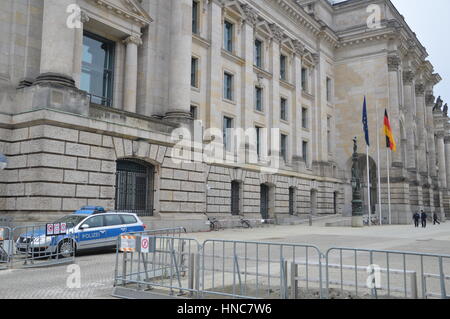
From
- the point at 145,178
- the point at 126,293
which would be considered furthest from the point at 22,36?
the point at 126,293

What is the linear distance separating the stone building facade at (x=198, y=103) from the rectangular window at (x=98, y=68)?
0.07 metres

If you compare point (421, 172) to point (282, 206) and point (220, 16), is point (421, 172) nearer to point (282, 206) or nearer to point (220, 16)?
point (282, 206)

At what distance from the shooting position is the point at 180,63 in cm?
2752

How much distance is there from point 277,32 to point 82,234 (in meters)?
31.2

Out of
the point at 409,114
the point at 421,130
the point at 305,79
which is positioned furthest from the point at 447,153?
the point at 305,79

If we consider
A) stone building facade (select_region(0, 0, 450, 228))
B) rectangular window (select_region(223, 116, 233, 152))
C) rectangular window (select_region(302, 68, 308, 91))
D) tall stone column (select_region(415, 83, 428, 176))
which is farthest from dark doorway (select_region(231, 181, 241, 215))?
tall stone column (select_region(415, 83, 428, 176))

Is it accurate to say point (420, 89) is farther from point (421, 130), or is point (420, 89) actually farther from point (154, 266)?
point (154, 266)

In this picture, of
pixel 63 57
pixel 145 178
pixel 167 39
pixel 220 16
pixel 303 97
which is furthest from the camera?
pixel 303 97

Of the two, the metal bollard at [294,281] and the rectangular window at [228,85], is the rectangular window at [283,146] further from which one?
the metal bollard at [294,281]

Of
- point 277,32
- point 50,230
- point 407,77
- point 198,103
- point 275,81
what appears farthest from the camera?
point 407,77

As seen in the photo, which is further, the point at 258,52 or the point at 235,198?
the point at 258,52

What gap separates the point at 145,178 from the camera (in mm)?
24344

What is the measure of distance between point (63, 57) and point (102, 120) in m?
3.25

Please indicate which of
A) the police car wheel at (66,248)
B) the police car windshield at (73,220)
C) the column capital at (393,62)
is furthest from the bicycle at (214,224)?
the column capital at (393,62)
